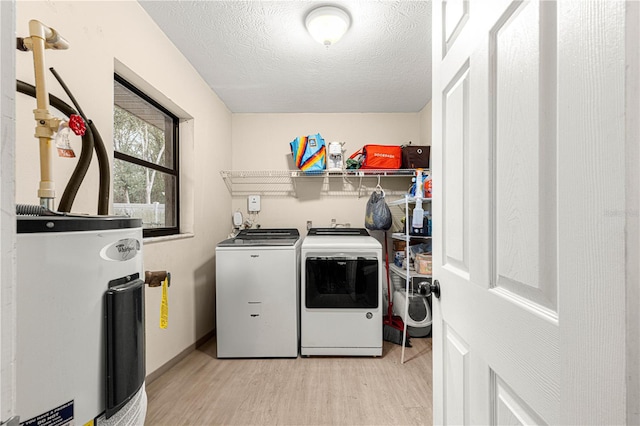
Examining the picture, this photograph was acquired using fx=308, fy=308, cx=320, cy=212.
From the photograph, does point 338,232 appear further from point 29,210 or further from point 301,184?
point 29,210

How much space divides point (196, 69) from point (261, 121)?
3.49ft

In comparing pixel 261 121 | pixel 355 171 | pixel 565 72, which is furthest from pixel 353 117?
pixel 565 72

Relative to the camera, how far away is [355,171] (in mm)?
3176

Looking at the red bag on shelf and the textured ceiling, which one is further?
the red bag on shelf

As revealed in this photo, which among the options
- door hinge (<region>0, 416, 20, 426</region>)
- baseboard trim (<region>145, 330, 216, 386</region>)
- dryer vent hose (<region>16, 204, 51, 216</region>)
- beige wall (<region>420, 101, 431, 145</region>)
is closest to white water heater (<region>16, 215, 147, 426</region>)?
dryer vent hose (<region>16, 204, 51, 216</region>)

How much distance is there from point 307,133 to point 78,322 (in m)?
3.10

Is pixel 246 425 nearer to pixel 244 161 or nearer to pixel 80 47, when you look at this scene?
pixel 80 47

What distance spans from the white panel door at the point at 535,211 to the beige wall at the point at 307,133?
102 inches

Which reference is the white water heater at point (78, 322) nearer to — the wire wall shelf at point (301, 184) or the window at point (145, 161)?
the window at point (145, 161)

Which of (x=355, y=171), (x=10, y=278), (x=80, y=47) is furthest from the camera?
(x=355, y=171)

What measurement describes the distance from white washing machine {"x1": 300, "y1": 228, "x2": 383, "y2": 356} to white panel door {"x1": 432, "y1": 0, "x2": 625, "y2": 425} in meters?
1.58

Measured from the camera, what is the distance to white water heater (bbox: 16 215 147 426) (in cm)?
57

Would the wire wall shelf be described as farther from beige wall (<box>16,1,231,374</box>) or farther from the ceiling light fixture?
the ceiling light fixture

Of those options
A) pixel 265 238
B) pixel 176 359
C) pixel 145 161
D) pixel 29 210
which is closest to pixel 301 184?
pixel 265 238
